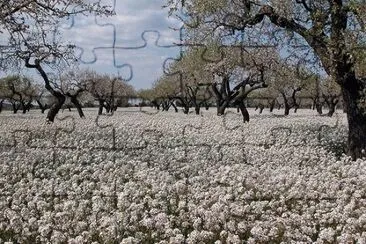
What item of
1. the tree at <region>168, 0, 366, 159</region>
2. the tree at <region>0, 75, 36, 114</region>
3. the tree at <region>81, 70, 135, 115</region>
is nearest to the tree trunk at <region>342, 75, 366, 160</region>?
the tree at <region>168, 0, 366, 159</region>

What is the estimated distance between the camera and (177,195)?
10930 mm

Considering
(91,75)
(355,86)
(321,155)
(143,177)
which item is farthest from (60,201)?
(91,75)

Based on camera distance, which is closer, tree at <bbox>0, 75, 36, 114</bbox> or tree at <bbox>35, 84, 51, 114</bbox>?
tree at <bbox>0, 75, 36, 114</bbox>

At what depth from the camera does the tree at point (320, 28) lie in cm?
1675

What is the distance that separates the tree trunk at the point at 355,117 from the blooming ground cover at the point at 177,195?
1.06 metres

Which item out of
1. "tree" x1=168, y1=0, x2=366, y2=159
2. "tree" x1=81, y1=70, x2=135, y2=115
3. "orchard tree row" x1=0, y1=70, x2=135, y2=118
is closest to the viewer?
"tree" x1=168, y1=0, x2=366, y2=159

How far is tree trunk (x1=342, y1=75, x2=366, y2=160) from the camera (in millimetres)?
18125

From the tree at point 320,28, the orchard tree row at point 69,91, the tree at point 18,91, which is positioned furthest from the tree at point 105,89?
the tree at point 320,28

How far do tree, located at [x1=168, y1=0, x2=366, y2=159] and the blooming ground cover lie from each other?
1902 millimetres

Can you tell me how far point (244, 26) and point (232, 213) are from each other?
1123 centimetres

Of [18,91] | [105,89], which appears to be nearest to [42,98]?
[18,91]
